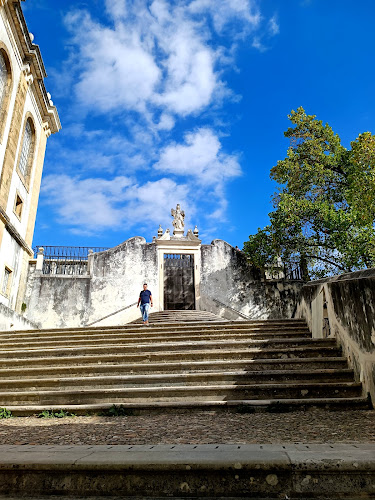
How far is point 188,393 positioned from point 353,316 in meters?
2.46

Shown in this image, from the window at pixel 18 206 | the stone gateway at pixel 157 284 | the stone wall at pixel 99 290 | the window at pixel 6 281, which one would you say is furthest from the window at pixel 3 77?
the stone wall at pixel 99 290

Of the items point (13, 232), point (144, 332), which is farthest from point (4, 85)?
point (144, 332)

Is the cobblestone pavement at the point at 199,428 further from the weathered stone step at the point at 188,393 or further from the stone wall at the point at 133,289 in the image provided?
the stone wall at the point at 133,289

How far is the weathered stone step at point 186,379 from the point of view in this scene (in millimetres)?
5012

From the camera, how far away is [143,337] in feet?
25.1

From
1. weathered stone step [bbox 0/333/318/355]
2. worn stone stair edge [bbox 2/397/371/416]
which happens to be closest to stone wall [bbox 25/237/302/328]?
weathered stone step [bbox 0/333/318/355]

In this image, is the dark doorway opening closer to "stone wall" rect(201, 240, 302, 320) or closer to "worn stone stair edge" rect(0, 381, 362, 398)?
"stone wall" rect(201, 240, 302, 320)

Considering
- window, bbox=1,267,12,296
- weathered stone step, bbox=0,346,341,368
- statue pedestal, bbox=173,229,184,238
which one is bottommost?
weathered stone step, bbox=0,346,341,368

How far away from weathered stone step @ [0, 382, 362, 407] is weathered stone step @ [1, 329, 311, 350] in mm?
2048

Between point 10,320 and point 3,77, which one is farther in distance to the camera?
point 3,77

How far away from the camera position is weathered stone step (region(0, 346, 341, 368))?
5.77 m

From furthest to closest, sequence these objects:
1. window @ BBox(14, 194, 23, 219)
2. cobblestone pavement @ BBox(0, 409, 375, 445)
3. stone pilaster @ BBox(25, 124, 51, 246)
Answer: stone pilaster @ BBox(25, 124, 51, 246) < window @ BBox(14, 194, 23, 219) < cobblestone pavement @ BBox(0, 409, 375, 445)

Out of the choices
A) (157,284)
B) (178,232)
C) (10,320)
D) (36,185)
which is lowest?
(10,320)

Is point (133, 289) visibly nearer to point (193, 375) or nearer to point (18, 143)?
point (18, 143)
